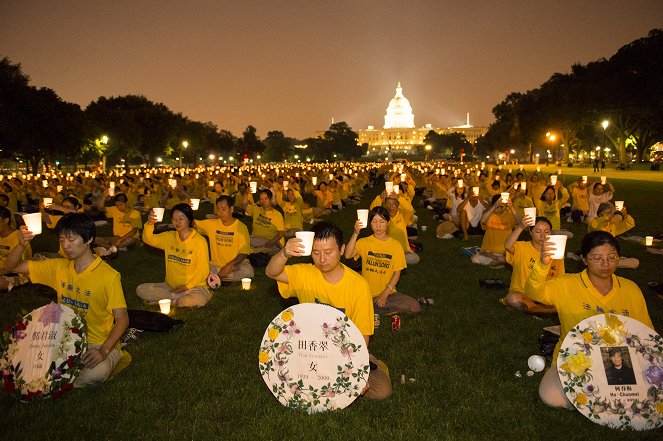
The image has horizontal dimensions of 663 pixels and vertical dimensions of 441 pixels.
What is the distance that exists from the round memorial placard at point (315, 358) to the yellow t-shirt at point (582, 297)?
1804 mm

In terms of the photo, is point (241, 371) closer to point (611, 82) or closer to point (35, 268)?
point (35, 268)

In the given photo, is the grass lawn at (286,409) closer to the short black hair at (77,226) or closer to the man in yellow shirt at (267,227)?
the short black hair at (77,226)

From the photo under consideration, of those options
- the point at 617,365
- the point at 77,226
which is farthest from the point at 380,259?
the point at 77,226

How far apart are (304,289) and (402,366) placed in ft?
5.84

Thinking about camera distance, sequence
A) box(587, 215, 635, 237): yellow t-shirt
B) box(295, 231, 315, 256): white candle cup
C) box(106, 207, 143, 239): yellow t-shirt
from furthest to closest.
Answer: box(106, 207, 143, 239): yellow t-shirt
box(587, 215, 635, 237): yellow t-shirt
box(295, 231, 315, 256): white candle cup

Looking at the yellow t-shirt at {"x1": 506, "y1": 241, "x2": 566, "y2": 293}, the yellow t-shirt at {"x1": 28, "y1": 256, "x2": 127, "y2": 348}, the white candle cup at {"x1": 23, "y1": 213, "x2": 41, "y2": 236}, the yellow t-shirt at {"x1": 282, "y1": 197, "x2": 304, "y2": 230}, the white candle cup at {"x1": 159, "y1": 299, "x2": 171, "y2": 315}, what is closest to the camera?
the yellow t-shirt at {"x1": 28, "y1": 256, "x2": 127, "y2": 348}

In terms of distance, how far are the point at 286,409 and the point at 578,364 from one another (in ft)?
8.74

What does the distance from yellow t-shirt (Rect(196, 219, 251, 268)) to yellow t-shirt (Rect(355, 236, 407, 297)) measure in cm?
254

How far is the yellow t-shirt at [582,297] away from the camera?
462 cm

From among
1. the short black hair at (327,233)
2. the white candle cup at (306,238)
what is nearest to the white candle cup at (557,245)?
the short black hair at (327,233)

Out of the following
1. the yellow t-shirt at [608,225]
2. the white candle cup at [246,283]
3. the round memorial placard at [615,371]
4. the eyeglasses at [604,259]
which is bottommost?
the white candle cup at [246,283]

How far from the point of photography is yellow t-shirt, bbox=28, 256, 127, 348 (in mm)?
4930

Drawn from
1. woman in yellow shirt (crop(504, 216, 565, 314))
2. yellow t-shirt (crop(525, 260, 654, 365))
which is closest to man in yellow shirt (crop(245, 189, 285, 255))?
woman in yellow shirt (crop(504, 216, 565, 314))

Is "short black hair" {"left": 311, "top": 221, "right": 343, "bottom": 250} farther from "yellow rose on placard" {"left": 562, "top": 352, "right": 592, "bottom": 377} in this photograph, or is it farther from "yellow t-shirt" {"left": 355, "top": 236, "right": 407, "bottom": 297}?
"yellow t-shirt" {"left": 355, "top": 236, "right": 407, "bottom": 297}
